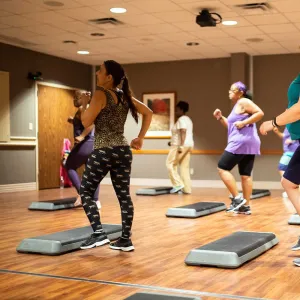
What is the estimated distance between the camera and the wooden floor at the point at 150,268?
2932mm

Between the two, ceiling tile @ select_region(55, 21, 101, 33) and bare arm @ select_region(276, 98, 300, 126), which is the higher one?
ceiling tile @ select_region(55, 21, 101, 33)

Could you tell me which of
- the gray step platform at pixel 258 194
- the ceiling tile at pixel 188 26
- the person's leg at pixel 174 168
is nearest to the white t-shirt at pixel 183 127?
the person's leg at pixel 174 168

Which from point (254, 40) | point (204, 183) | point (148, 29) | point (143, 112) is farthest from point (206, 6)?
point (204, 183)

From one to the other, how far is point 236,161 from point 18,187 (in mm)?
5346

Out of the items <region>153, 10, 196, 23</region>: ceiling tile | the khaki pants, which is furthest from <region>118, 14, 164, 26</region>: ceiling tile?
the khaki pants

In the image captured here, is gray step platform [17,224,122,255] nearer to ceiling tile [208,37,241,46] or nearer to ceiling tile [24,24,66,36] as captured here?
ceiling tile [24,24,66,36]

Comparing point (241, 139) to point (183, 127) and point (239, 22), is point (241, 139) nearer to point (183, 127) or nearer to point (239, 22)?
point (239, 22)

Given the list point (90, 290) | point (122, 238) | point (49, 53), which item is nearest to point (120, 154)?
point (122, 238)

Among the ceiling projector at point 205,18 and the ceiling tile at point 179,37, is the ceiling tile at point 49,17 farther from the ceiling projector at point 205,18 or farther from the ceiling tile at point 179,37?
the ceiling projector at point 205,18

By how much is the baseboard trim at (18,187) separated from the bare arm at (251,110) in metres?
5.35

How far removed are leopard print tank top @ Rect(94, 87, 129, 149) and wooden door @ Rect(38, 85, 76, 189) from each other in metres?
7.14

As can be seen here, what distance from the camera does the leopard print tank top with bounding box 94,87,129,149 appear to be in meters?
3.89

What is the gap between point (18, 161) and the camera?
1028 centimetres

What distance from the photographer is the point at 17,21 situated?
8.38m
